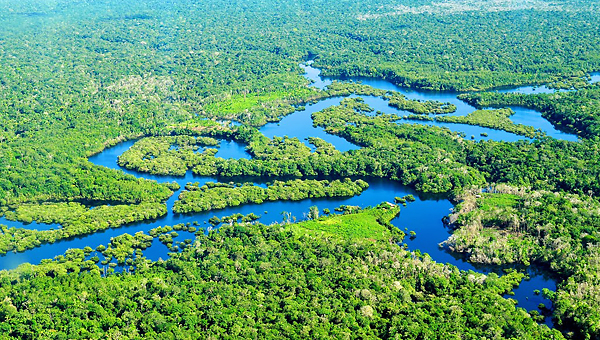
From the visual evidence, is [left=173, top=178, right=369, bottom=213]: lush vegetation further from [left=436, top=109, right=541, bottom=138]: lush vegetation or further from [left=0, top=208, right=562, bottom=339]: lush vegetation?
[left=436, top=109, right=541, bottom=138]: lush vegetation

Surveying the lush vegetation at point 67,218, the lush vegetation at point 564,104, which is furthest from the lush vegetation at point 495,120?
the lush vegetation at point 67,218

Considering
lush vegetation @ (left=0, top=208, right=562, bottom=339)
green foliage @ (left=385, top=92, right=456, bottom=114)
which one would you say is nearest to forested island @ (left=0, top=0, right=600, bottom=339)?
lush vegetation @ (left=0, top=208, right=562, bottom=339)

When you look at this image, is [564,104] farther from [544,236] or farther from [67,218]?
[67,218]

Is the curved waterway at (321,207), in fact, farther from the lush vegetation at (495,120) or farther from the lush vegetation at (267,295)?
the lush vegetation at (267,295)

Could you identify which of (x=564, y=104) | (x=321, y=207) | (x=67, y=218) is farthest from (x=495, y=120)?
(x=67, y=218)

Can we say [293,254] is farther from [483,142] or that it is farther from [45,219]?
[483,142]

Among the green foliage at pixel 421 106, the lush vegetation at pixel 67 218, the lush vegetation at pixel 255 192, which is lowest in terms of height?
the lush vegetation at pixel 67 218
